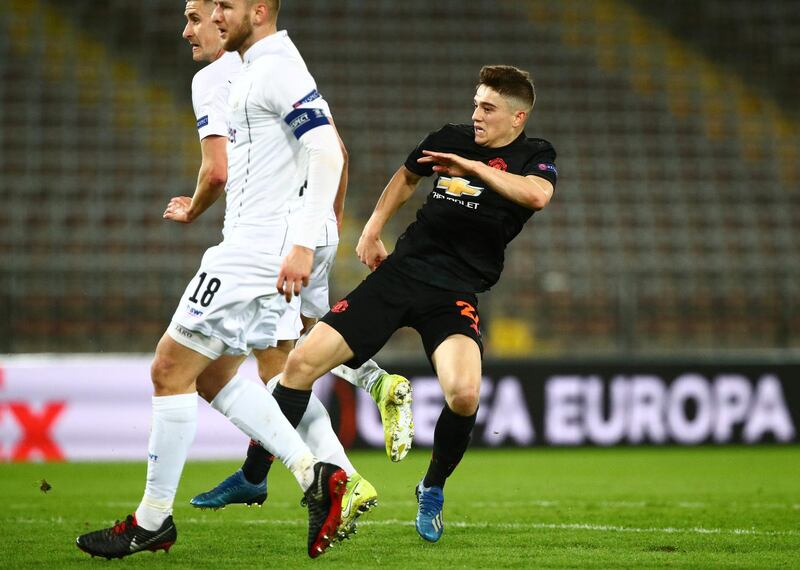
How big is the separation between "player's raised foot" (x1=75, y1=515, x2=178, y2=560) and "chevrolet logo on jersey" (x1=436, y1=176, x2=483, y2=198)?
1818 mm

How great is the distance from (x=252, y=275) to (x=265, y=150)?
46cm

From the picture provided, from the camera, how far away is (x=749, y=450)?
10070mm

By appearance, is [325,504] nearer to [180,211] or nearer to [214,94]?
[180,211]

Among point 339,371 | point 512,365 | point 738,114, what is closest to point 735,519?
point 339,371

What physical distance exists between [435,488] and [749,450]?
228 inches

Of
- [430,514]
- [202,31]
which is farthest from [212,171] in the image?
[430,514]

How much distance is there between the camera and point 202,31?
5117mm

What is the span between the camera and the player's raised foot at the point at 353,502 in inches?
173

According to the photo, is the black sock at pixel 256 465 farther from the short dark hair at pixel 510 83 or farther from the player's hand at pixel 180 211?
the short dark hair at pixel 510 83

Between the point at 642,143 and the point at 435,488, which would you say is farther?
the point at 642,143

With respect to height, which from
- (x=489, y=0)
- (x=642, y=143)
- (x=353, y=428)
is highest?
(x=489, y=0)

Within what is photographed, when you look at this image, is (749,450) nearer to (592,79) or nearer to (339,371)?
(339,371)

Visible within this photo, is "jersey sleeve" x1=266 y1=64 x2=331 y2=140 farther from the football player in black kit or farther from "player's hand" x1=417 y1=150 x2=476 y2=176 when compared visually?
the football player in black kit

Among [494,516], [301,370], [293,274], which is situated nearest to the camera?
[293,274]
